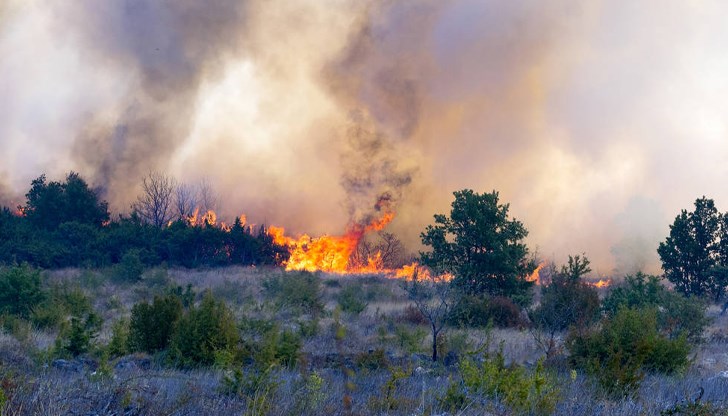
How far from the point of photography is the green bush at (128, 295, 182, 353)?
13.6 meters

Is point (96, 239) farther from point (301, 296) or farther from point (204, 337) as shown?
point (204, 337)

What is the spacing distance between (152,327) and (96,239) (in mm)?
38012

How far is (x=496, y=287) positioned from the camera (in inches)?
1091

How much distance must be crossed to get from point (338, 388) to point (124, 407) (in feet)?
11.3

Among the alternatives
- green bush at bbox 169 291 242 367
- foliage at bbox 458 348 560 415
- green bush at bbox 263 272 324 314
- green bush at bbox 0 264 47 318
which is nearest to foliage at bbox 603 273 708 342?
foliage at bbox 458 348 560 415

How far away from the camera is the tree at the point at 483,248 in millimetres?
27688

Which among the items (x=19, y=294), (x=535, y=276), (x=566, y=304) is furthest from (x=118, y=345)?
(x=535, y=276)

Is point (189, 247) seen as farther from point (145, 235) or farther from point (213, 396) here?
point (213, 396)

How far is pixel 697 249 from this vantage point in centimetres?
3709

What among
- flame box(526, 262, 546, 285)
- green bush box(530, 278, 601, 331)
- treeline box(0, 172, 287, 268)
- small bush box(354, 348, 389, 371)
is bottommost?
small bush box(354, 348, 389, 371)

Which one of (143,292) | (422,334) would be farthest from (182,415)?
(143,292)

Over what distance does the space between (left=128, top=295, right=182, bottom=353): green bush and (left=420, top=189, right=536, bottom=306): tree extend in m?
15.7

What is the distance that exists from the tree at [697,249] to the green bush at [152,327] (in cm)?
3380

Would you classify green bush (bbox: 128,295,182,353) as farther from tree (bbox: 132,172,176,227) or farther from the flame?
tree (bbox: 132,172,176,227)
